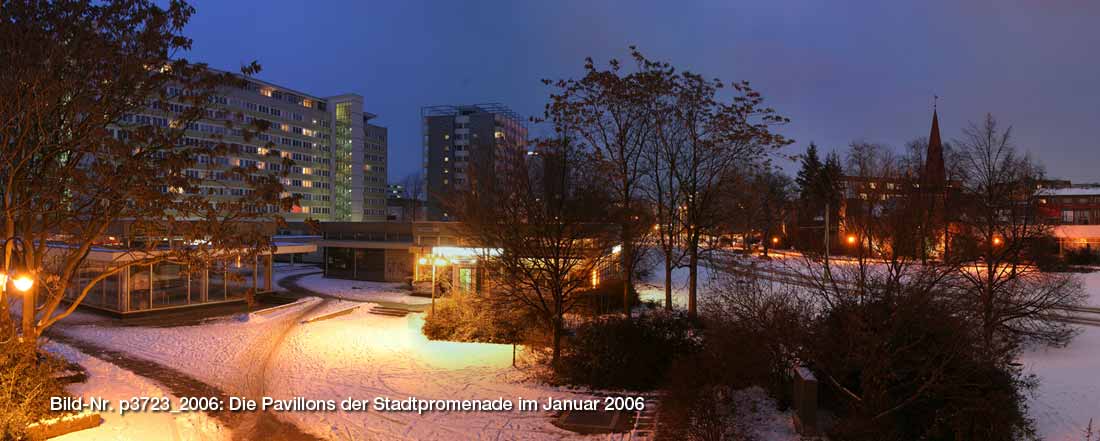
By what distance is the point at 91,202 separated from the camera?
1180 centimetres

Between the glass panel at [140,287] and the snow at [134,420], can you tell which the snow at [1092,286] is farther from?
the glass panel at [140,287]

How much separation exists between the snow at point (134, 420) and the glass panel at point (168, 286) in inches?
490

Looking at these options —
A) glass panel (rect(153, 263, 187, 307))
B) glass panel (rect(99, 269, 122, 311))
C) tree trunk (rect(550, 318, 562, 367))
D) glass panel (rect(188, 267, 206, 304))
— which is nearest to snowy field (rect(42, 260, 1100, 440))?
tree trunk (rect(550, 318, 562, 367))

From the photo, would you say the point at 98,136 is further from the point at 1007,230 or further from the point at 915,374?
the point at 1007,230

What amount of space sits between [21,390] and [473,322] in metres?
11.9

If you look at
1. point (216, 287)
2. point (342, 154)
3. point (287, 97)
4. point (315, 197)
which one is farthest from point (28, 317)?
point (342, 154)

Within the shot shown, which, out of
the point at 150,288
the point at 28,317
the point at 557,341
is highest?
the point at 28,317

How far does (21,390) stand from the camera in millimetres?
8734

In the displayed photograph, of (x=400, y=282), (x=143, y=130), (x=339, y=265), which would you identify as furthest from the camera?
(x=339, y=265)

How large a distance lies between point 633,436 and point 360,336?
1281 centimetres

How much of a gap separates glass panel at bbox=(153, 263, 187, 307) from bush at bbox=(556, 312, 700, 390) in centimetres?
1981

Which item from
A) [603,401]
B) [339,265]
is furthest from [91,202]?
[339,265]

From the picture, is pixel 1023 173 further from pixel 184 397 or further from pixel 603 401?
pixel 184 397

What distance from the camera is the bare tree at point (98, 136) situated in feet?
32.4
